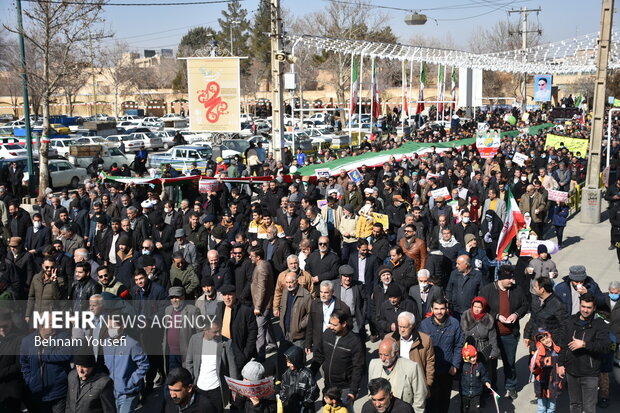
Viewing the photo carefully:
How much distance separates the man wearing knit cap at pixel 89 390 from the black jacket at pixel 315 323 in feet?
7.89

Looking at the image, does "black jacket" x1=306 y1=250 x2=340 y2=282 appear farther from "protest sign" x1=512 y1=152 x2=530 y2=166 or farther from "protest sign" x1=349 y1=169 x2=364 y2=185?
"protest sign" x1=512 y1=152 x2=530 y2=166

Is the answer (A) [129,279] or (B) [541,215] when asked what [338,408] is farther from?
(B) [541,215]

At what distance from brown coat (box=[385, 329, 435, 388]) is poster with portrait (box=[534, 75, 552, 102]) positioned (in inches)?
1883

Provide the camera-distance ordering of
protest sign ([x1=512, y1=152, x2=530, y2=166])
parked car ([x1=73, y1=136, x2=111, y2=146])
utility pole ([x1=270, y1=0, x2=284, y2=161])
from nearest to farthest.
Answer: protest sign ([x1=512, y1=152, x2=530, y2=166]) → utility pole ([x1=270, y1=0, x2=284, y2=161]) → parked car ([x1=73, y1=136, x2=111, y2=146])

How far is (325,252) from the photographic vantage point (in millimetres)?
9258

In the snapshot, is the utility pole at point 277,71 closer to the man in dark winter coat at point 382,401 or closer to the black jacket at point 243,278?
the black jacket at point 243,278

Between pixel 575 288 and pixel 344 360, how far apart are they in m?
3.09

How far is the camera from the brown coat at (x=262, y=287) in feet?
28.2

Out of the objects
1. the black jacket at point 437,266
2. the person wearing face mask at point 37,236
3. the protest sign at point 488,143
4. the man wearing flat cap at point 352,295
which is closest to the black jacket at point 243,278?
the man wearing flat cap at point 352,295

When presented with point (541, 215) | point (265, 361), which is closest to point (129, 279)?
point (265, 361)

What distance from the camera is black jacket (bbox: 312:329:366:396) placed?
255 inches

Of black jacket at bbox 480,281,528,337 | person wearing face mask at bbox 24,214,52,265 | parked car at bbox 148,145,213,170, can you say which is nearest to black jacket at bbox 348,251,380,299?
black jacket at bbox 480,281,528,337

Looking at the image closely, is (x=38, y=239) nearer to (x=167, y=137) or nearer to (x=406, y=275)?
(x=406, y=275)

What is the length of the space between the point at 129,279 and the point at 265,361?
2.23 meters
